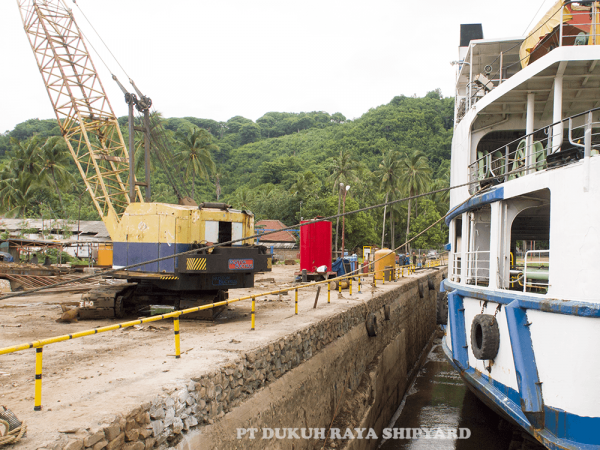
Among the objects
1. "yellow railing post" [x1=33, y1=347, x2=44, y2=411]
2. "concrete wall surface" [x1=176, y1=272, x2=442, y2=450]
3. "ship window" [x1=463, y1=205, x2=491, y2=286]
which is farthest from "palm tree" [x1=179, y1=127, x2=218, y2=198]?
"yellow railing post" [x1=33, y1=347, x2=44, y2=411]

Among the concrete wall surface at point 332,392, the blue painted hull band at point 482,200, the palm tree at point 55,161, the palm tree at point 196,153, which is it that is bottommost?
the concrete wall surface at point 332,392

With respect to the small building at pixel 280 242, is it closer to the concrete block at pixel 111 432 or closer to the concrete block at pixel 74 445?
the concrete block at pixel 111 432

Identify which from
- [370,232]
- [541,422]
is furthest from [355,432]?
[370,232]

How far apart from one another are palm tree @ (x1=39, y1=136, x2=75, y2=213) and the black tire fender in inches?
1571

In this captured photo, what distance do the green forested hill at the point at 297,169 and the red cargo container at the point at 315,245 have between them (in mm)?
9770

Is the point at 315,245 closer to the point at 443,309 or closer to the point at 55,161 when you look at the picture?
the point at 443,309

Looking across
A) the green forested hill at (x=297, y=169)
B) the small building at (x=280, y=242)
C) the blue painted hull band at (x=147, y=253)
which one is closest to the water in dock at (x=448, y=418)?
the blue painted hull band at (x=147, y=253)

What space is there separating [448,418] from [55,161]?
Answer: 44.4 meters

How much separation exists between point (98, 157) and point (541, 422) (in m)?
16.7

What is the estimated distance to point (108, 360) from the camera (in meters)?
6.17

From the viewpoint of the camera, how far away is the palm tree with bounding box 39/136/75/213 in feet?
144

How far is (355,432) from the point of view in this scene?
8.38 meters

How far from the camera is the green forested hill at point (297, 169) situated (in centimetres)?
4522

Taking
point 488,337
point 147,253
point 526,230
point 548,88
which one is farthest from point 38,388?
point 526,230
